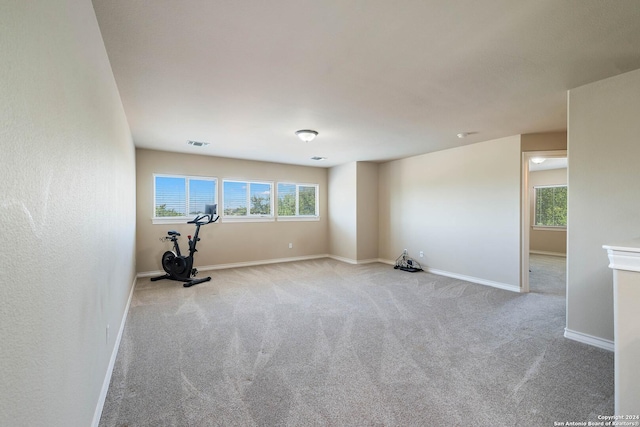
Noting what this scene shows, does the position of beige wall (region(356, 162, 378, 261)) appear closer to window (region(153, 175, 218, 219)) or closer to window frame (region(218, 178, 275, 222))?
window frame (region(218, 178, 275, 222))

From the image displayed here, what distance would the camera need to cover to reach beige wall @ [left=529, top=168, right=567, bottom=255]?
806 centimetres

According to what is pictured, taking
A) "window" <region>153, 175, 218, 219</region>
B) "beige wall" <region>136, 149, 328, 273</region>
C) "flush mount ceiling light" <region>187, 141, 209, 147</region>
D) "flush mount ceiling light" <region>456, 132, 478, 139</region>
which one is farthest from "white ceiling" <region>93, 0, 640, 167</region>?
"window" <region>153, 175, 218, 219</region>

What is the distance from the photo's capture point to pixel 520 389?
2.08 meters

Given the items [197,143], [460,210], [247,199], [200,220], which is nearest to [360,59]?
[197,143]

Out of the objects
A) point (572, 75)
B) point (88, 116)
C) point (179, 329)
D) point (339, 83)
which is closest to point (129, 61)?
point (88, 116)

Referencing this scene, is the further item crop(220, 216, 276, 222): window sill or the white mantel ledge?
crop(220, 216, 276, 222): window sill

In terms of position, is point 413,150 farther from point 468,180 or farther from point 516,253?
point 516,253

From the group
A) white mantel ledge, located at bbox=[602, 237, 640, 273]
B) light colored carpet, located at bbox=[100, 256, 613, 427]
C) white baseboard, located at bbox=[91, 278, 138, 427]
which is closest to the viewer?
white mantel ledge, located at bbox=[602, 237, 640, 273]

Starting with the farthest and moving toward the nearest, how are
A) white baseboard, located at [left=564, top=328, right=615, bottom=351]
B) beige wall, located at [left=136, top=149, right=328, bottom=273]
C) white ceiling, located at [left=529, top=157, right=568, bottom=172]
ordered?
white ceiling, located at [left=529, top=157, right=568, bottom=172] → beige wall, located at [left=136, top=149, right=328, bottom=273] → white baseboard, located at [left=564, top=328, right=615, bottom=351]

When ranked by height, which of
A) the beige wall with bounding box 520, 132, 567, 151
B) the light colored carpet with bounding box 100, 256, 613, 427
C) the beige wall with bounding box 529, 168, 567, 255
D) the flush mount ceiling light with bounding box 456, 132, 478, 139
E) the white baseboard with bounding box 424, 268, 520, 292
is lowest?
the light colored carpet with bounding box 100, 256, 613, 427

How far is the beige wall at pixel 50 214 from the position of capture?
752 millimetres

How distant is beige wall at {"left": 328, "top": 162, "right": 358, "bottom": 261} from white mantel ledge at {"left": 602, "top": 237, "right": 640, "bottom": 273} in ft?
17.2

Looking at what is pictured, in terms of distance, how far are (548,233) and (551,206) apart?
2.75 ft

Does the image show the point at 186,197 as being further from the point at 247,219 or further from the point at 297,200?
the point at 297,200
